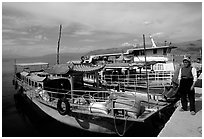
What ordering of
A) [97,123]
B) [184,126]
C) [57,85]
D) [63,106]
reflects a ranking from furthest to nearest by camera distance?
[57,85]
[63,106]
[97,123]
[184,126]

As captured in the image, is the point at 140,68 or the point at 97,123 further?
the point at 140,68

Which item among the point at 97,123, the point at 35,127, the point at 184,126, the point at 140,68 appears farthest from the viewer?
the point at 140,68

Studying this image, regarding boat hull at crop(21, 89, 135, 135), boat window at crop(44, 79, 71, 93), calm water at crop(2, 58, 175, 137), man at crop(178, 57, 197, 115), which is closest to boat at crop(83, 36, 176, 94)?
boat window at crop(44, 79, 71, 93)

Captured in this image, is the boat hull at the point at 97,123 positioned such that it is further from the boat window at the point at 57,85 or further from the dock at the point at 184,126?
the boat window at the point at 57,85

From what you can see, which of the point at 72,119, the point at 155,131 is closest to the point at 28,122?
the point at 72,119

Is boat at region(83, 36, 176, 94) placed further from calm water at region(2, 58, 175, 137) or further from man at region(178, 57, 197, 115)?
man at region(178, 57, 197, 115)

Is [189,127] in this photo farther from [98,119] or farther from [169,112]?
[169,112]

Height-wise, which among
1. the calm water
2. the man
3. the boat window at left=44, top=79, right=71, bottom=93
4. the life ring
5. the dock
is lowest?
the calm water

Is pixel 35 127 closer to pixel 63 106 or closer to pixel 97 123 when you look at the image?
pixel 63 106

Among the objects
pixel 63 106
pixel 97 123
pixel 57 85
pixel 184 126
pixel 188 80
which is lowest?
pixel 97 123

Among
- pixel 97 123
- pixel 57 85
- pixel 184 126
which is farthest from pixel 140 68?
pixel 184 126

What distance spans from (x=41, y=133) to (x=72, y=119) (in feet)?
10.3

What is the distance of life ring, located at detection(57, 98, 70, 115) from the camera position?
8923 millimetres

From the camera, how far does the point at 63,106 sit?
31.5ft
